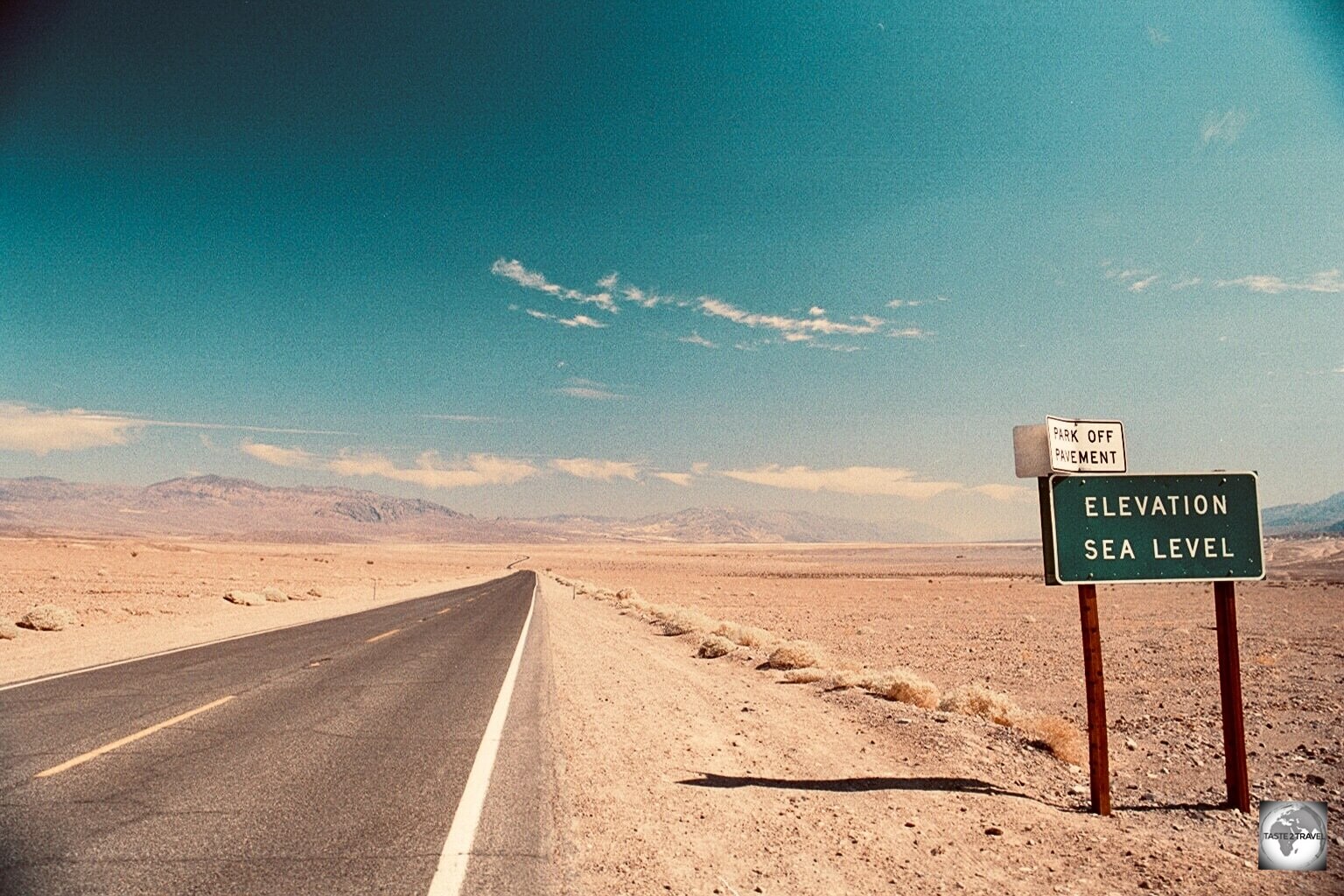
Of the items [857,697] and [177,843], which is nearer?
[177,843]

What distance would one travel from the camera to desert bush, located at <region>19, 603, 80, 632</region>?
→ 65.7 ft

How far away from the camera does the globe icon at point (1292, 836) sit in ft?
17.0

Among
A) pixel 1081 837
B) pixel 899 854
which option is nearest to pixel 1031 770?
pixel 1081 837

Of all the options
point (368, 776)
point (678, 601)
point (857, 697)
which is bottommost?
point (678, 601)

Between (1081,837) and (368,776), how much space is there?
6060 millimetres

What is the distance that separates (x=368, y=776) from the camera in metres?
6.51

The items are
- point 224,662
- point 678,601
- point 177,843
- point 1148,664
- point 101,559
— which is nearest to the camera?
point 177,843

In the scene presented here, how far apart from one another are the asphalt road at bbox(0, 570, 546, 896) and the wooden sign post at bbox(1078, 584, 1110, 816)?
4.63m

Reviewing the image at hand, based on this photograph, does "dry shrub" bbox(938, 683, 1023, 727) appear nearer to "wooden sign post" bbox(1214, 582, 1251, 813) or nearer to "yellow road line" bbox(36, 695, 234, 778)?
"wooden sign post" bbox(1214, 582, 1251, 813)

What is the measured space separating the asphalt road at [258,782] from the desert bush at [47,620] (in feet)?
34.7

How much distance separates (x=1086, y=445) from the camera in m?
6.24

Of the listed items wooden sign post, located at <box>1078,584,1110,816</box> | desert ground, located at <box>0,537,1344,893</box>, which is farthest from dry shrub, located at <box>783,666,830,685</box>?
wooden sign post, located at <box>1078,584,1110,816</box>

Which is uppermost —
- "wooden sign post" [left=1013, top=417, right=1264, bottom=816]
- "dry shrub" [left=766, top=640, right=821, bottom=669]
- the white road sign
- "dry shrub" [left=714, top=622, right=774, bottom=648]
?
the white road sign

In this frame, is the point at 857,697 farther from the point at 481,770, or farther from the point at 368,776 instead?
the point at 368,776
